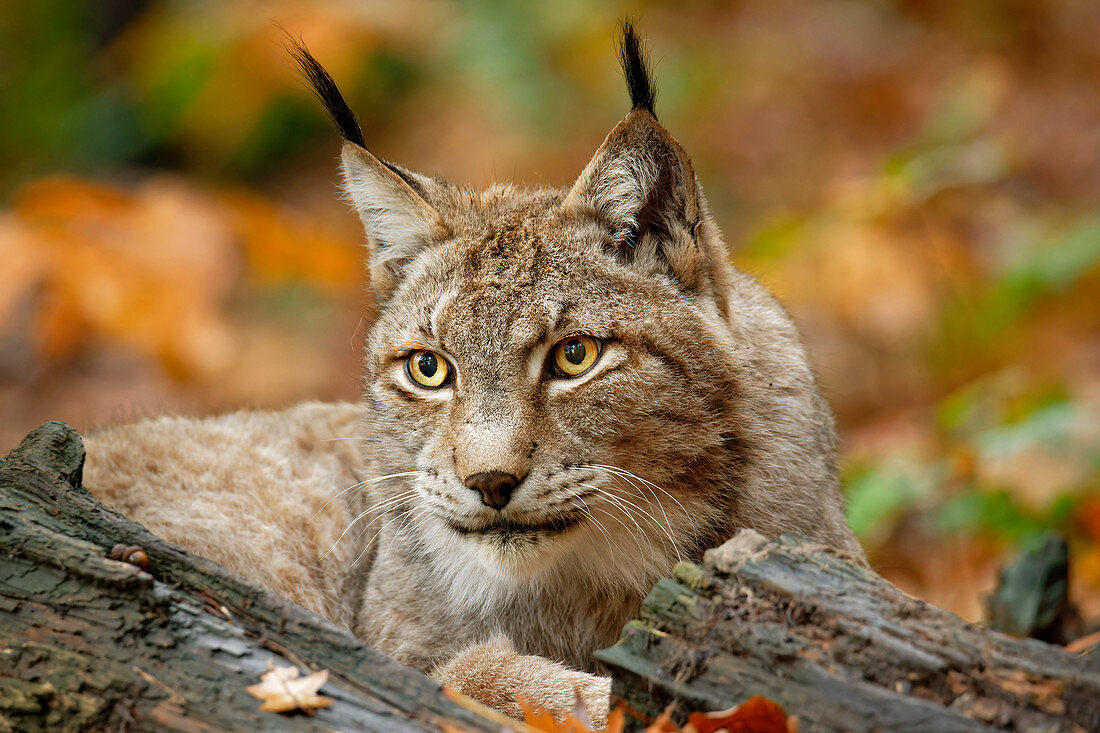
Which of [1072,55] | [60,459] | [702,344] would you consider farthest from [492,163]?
[60,459]

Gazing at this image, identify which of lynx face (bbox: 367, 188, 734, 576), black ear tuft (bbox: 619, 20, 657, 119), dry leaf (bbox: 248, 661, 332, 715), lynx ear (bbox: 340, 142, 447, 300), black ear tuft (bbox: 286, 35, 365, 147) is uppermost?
black ear tuft (bbox: 619, 20, 657, 119)

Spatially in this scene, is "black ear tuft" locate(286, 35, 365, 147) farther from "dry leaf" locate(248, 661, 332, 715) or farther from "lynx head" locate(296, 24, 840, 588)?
"dry leaf" locate(248, 661, 332, 715)

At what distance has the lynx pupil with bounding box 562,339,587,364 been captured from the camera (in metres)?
3.97

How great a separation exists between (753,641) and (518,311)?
165cm

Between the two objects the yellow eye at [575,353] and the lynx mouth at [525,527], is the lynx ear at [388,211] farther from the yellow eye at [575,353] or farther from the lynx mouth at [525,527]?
the lynx mouth at [525,527]

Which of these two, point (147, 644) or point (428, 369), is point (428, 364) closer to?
point (428, 369)

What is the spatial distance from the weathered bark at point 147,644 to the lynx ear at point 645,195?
2030 millimetres

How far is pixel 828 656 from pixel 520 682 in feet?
4.30

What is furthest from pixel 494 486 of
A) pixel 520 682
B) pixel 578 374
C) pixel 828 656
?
pixel 828 656

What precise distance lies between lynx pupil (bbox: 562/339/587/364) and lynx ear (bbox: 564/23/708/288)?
1.63ft

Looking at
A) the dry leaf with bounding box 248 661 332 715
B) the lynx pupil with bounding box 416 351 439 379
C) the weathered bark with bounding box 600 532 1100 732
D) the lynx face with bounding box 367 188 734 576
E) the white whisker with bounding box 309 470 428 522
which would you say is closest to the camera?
the weathered bark with bounding box 600 532 1100 732

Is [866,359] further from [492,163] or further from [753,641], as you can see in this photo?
[753,641]

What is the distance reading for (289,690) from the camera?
2.80 m

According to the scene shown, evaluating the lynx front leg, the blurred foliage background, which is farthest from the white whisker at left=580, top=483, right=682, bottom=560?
the blurred foliage background
